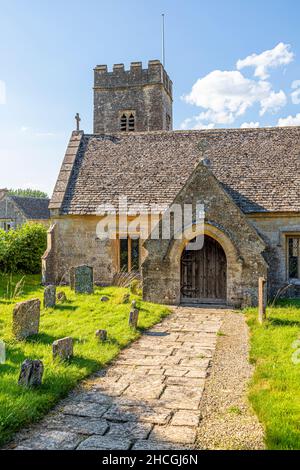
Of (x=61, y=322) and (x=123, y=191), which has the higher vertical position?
(x=123, y=191)

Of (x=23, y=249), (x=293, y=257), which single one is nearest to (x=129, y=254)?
(x=23, y=249)

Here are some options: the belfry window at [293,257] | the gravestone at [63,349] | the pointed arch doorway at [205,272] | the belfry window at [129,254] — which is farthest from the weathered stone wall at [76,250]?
the gravestone at [63,349]

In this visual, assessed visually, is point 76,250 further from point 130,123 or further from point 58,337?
point 130,123

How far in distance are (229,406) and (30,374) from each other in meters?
2.95

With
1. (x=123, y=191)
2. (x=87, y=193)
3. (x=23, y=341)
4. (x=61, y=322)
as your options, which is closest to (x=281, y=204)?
(x=123, y=191)

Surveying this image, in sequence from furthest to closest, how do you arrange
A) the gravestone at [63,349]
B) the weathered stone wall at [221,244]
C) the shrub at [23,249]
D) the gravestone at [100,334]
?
the shrub at [23,249] < the weathered stone wall at [221,244] < the gravestone at [100,334] < the gravestone at [63,349]

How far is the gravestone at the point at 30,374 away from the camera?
20.8 feet

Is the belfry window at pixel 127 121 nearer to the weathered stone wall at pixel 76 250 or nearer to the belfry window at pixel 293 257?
the weathered stone wall at pixel 76 250

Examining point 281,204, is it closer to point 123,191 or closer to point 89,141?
point 123,191

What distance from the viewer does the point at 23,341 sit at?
9.08m

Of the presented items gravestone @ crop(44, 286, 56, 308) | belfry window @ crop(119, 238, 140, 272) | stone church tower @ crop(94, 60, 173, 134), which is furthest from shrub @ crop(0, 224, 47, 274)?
stone church tower @ crop(94, 60, 173, 134)

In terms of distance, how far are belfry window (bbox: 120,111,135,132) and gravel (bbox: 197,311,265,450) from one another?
23681 mm

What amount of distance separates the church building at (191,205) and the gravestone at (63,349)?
742 centimetres
